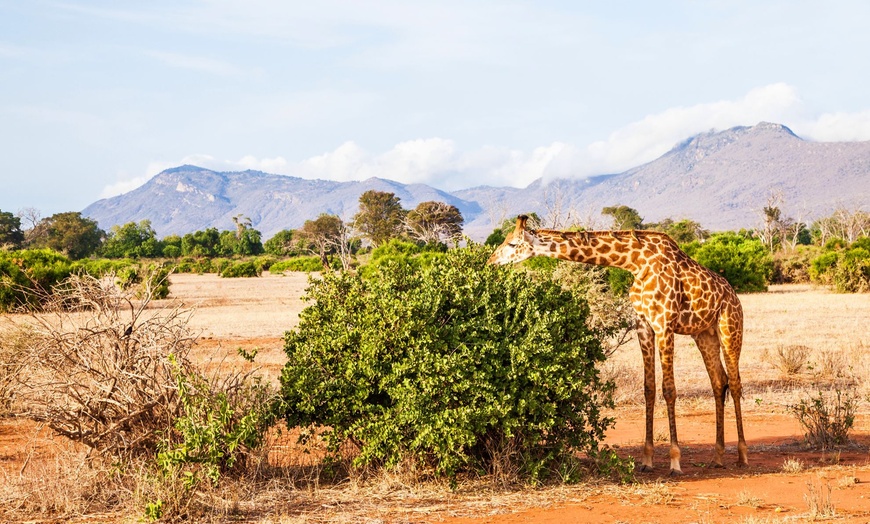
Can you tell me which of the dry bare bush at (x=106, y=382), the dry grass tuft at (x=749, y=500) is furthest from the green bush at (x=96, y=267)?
the dry grass tuft at (x=749, y=500)

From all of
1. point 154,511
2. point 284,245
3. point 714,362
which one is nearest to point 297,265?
point 284,245

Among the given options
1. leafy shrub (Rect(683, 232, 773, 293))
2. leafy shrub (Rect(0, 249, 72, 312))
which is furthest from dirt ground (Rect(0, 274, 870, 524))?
leafy shrub (Rect(683, 232, 773, 293))

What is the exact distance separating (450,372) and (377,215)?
299 feet

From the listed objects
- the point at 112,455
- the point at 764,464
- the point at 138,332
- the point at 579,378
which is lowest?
the point at 764,464

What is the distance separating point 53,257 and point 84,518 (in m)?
30.6

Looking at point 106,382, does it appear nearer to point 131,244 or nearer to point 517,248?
point 517,248

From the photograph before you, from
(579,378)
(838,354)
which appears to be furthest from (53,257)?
(579,378)

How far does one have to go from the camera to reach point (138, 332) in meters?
7.82

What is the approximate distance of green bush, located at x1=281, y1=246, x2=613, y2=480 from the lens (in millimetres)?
7812

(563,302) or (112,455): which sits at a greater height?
(563,302)

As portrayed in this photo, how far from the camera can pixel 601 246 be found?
9.07 m

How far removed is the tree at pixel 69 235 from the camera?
297 feet

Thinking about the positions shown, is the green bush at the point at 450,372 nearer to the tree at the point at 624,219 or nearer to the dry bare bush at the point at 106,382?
the dry bare bush at the point at 106,382

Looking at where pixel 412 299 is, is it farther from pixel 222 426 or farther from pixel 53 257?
pixel 53 257
